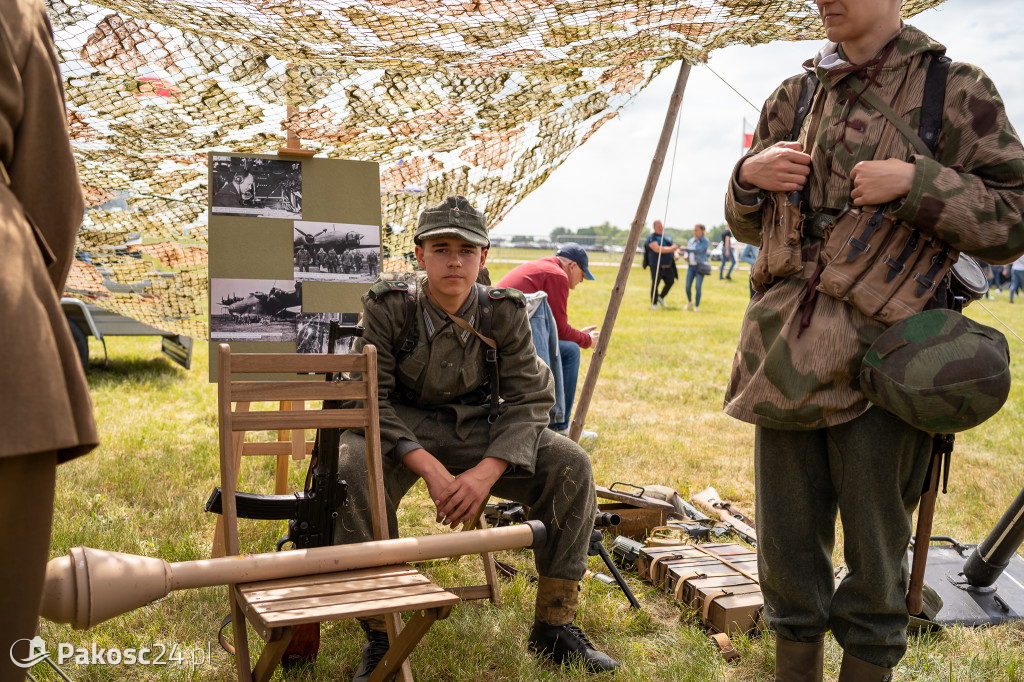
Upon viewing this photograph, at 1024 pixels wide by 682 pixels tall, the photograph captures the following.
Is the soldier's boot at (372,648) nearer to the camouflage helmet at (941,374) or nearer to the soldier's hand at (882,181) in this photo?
the camouflage helmet at (941,374)

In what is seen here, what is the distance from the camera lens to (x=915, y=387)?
2068 millimetres

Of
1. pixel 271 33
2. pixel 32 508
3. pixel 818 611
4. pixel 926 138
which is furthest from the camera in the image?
pixel 271 33

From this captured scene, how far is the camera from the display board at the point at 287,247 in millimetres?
4203

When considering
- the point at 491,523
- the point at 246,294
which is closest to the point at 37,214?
the point at 246,294

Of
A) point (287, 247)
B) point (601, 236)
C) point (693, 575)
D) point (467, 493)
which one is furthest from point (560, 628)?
point (601, 236)

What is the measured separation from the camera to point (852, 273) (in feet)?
Answer: 7.31

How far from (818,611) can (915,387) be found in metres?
0.79

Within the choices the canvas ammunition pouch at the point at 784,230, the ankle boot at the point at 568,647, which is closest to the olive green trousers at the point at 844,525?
the canvas ammunition pouch at the point at 784,230

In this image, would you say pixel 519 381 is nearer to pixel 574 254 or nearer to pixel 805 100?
pixel 805 100

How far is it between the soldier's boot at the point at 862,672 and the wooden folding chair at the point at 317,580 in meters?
1.14

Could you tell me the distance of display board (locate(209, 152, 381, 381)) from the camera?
165 inches

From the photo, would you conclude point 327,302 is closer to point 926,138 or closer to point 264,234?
point 264,234

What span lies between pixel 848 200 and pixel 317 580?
1869mm

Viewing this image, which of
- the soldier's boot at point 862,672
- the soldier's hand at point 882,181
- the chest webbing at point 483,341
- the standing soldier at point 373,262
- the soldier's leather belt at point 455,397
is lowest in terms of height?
the soldier's boot at point 862,672
